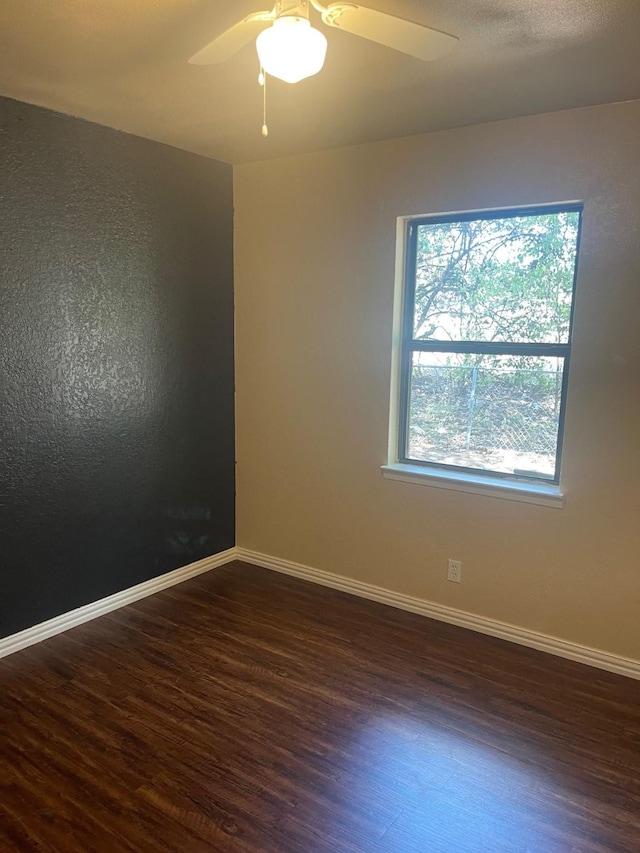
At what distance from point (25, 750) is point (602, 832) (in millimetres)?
1960

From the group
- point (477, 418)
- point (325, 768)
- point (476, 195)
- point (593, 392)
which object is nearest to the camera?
point (325, 768)

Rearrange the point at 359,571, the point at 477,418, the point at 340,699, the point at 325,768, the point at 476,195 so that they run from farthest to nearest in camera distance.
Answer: the point at 359,571 → the point at 477,418 → the point at 476,195 → the point at 340,699 → the point at 325,768

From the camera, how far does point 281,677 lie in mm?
2656

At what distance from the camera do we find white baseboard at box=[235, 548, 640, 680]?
277cm

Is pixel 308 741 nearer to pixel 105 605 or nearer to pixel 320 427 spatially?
pixel 105 605

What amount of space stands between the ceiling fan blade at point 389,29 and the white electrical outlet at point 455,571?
2.33 metres

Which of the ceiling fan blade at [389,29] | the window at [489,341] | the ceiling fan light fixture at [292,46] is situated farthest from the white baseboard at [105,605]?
the ceiling fan blade at [389,29]

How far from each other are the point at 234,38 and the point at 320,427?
2237 mm

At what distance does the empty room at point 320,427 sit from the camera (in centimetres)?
193

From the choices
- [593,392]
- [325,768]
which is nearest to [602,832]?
[325,768]

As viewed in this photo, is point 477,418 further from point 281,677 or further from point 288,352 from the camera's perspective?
point 281,677

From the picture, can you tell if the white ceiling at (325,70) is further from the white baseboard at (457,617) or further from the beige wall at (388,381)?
the white baseboard at (457,617)

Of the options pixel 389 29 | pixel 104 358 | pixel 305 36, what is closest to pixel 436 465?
pixel 104 358

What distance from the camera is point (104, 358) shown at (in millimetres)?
3049
